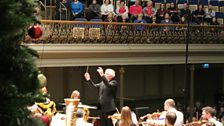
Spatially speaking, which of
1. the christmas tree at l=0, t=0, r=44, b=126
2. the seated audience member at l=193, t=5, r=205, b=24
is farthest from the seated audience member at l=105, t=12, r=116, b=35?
the christmas tree at l=0, t=0, r=44, b=126

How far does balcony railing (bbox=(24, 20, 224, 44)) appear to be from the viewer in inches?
559

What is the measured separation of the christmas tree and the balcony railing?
35.8 feet

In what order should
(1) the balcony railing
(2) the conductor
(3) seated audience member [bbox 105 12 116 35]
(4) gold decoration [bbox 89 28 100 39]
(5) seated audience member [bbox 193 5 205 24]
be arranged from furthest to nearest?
(5) seated audience member [bbox 193 5 205 24]
(3) seated audience member [bbox 105 12 116 35]
(4) gold decoration [bbox 89 28 100 39]
(1) the balcony railing
(2) the conductor

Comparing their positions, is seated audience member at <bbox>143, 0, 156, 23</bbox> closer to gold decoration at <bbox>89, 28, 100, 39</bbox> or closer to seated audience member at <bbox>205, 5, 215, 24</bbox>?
gold decoration at <bbox>89, 28, 100, 39</bbox>

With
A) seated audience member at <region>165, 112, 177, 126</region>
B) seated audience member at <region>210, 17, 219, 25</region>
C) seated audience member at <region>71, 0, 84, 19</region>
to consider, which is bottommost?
seated audience member at <region>165, 112, 177, 126</region>

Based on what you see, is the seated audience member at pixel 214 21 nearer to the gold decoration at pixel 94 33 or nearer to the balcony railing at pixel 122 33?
the balcony railing at pixel 122 33

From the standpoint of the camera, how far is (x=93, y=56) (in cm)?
1527

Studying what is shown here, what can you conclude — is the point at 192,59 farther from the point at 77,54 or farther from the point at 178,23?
the point at 77,54

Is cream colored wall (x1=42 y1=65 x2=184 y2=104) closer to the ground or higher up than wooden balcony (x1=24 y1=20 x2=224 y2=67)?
closer to the ground

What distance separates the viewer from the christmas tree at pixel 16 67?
2.10 m

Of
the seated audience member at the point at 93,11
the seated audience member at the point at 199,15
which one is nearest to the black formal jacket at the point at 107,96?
the seated audience member at the point at 93,11

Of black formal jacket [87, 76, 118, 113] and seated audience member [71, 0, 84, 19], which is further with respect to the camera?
seated audience member [71, 0, 84, 19]

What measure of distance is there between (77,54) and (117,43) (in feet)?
4.76

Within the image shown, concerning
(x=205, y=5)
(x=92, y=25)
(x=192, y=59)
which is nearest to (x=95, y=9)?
(x=92, y=25)
